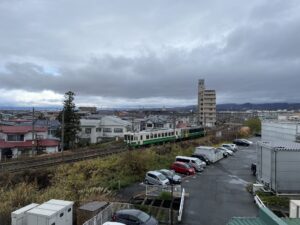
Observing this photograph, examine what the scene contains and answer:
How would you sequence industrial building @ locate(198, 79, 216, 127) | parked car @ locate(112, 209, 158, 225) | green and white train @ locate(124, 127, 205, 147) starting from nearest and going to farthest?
parked car @ locate(112, 209, 158, 225), green and white train @ locate(124, 127, 205, 147), industrial building @ locate(198, 79, 216, 127)

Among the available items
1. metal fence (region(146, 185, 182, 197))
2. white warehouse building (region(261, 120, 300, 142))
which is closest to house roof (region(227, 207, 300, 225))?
metal fence (region(146, 185, 182, 197))

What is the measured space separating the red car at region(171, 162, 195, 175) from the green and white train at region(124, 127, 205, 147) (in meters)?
12.7

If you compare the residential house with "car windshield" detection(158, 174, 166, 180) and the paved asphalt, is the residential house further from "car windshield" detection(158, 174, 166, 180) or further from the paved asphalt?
the paved asphalt

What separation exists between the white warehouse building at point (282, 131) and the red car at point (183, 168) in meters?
14.3

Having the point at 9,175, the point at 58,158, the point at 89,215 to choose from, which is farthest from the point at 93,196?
the point at 58,158

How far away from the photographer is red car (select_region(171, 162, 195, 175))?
28.5 meters

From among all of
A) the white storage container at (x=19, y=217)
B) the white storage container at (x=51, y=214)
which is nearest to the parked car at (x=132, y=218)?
the white storage container at (x=51, y=214)

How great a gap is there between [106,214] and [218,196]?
9.00m

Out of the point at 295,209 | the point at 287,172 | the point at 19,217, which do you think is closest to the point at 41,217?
the point at 19,217

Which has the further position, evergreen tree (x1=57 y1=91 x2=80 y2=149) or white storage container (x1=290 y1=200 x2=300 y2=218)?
evergreen tree (x1=57 y1=91 x2=80 y2=149)

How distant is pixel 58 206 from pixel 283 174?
15978 mm

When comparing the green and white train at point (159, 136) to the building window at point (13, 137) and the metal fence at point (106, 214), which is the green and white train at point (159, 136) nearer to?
the building window at point (13, 137)

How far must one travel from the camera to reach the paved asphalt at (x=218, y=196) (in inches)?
673

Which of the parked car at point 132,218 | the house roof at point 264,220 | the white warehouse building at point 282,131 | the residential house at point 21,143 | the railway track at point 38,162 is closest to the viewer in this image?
the house roof at point 264,220
